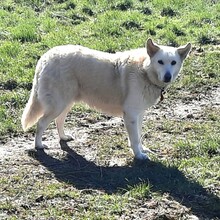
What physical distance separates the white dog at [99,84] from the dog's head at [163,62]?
2cm

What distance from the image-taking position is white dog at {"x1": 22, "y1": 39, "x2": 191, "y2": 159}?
6676mm

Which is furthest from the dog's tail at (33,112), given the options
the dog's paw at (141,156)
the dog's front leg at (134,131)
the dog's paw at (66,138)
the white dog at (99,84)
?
the dog's paw at (141,156)

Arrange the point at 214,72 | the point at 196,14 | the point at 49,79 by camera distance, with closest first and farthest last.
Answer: the point at 49,79 → the point at 214,72 → the point at 196,14

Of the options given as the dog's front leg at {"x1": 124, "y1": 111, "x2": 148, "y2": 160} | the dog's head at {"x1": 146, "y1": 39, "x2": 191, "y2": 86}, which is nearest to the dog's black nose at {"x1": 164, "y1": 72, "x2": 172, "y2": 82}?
the dog's head at {"x1": 146, "y1": 39, "x2": 191, "y2": 86}

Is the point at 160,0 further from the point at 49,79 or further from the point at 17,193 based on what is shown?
the point at 17,193

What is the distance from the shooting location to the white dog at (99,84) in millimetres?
6676

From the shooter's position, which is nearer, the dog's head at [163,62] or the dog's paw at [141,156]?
the dog's head at [163,62]

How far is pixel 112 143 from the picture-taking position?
7211 millimetres

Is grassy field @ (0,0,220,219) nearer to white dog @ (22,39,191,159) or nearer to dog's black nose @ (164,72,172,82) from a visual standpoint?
white dog @ (22,39,191,159)

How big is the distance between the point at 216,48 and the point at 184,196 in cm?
570

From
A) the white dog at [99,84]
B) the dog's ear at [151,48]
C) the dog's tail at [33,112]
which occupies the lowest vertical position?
the dog's tail at [33,112]

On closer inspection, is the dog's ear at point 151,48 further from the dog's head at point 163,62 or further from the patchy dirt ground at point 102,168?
the patchy dirt ground at point 102,168

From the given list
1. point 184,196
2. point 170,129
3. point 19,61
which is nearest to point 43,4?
point 19,61

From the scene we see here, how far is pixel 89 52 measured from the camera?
6910mm
